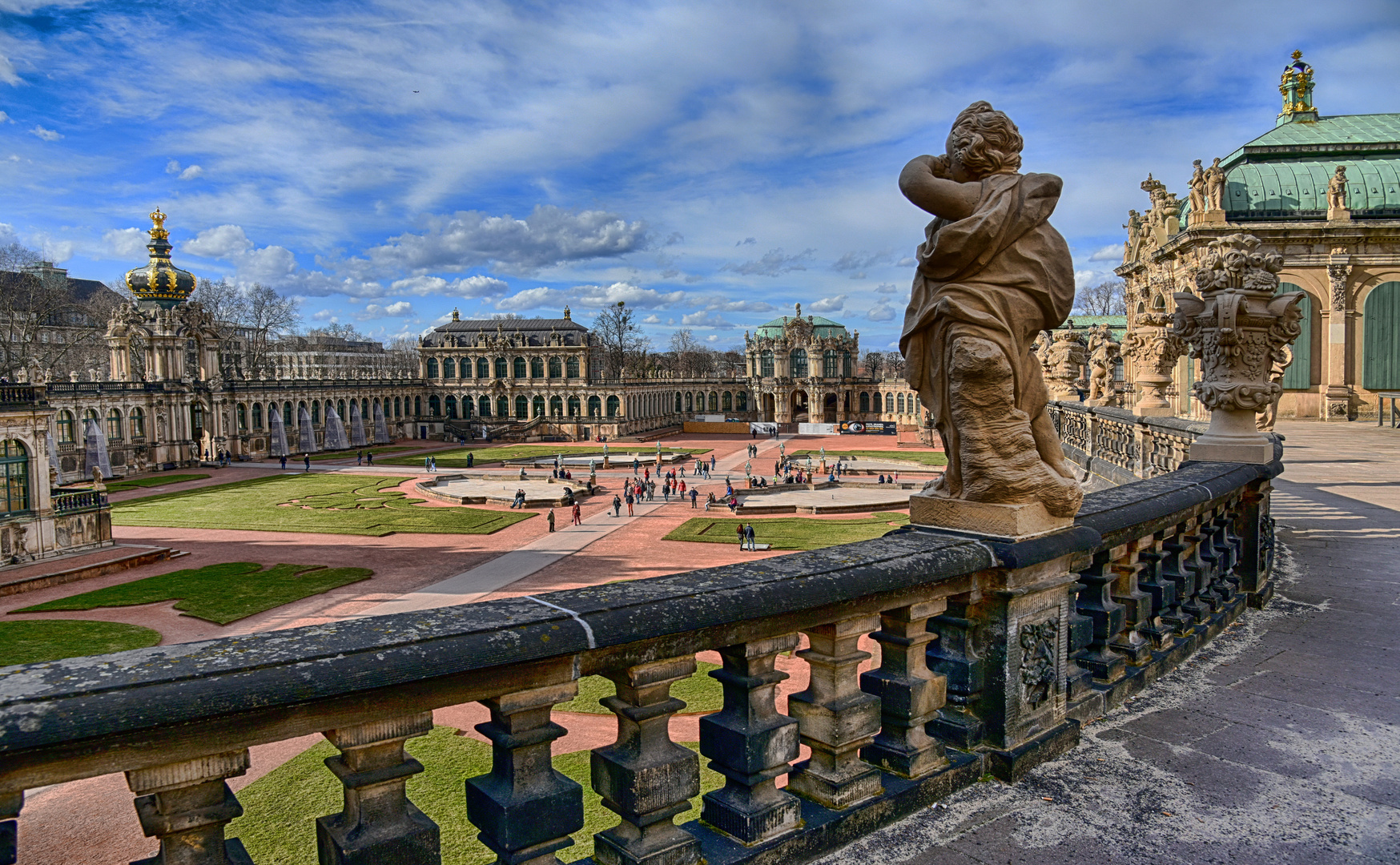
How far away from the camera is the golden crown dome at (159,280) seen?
64.6 meters

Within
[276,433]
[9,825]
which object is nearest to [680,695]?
[9,825]

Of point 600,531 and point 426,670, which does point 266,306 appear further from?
point 426,670

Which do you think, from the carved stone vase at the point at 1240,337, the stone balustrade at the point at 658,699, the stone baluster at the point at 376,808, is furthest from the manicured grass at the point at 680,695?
the stone baluster at the point at 376,808

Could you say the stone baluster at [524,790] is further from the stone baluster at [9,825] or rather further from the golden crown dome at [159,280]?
the golden crown dome at [159,280]

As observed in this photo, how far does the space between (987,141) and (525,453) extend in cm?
6802

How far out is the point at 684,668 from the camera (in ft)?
9.92

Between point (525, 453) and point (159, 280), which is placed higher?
point (159, 280)

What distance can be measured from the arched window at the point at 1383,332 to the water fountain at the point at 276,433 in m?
63.4

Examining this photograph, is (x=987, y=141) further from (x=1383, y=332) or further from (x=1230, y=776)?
(x=1383, y=332)

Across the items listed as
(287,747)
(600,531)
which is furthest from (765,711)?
(600,531)

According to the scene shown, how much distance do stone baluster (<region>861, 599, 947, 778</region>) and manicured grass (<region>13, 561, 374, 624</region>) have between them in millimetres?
21147

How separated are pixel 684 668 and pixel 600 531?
32353mm

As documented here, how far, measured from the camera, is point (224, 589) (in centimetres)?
2450

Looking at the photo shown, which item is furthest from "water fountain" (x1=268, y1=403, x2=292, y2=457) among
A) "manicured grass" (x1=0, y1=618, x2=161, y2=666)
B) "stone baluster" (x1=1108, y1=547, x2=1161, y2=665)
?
"stone baluster" (x1=1108, y1=547, x2=1161, y2=665)
